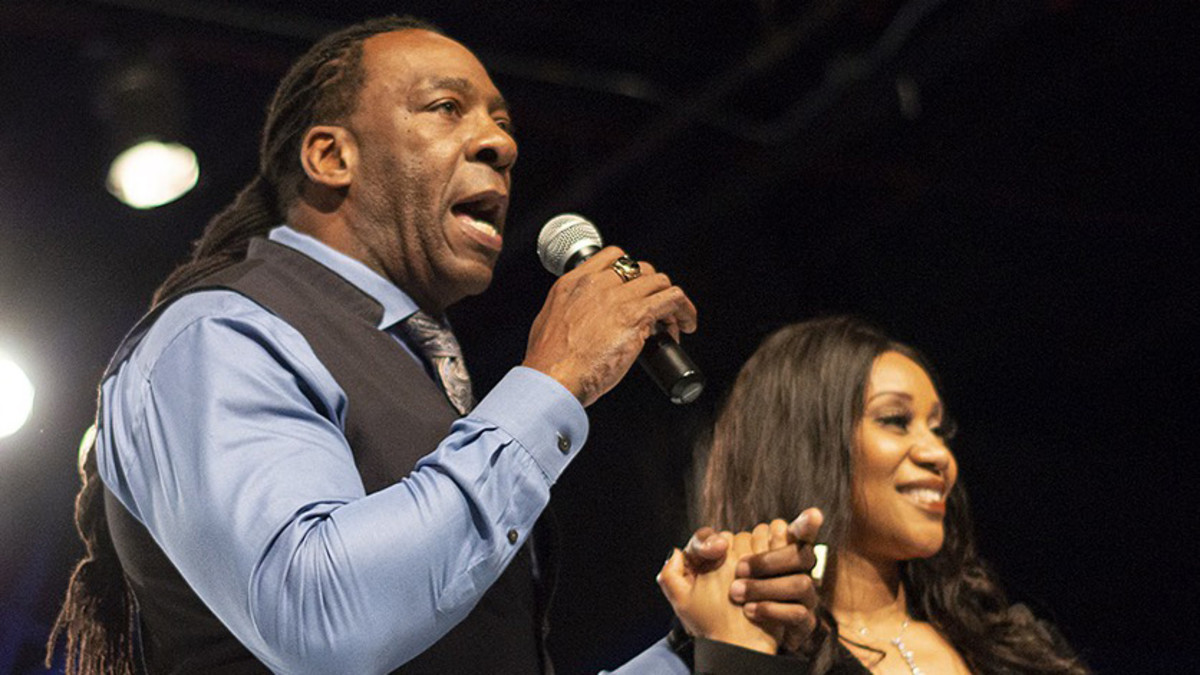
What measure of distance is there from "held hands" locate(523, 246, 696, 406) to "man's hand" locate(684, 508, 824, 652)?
335 mm

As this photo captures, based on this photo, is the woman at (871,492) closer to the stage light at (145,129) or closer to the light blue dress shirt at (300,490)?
the light blue dress shirt at (300,490)

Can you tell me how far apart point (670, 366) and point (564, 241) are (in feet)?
0.97

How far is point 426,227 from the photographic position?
164cm

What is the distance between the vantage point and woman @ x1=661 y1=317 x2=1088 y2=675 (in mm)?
2424

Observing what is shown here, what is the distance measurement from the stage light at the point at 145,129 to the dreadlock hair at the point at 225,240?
142cm

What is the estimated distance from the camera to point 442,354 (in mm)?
1596

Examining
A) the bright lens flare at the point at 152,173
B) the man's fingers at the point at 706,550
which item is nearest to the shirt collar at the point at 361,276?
the man's fingers at the point at 706,550

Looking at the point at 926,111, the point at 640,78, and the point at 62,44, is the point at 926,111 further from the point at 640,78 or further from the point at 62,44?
the point at 62,44

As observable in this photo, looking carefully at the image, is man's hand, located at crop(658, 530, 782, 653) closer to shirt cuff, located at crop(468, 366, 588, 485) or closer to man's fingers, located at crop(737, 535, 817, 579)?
man's fingers, located at crop(737, 535, 817, 579)

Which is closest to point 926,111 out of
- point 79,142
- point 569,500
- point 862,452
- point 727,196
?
point 727,196

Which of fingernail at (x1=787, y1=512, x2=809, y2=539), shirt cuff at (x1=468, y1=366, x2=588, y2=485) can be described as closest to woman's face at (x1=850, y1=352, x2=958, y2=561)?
fingernail at (x1=787, y1=512, x2=809, y2=539)

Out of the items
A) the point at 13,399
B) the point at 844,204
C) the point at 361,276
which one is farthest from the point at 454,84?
the point at 844,204

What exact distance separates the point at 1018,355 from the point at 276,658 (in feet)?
10.8

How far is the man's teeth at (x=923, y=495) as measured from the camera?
8.08 ft
